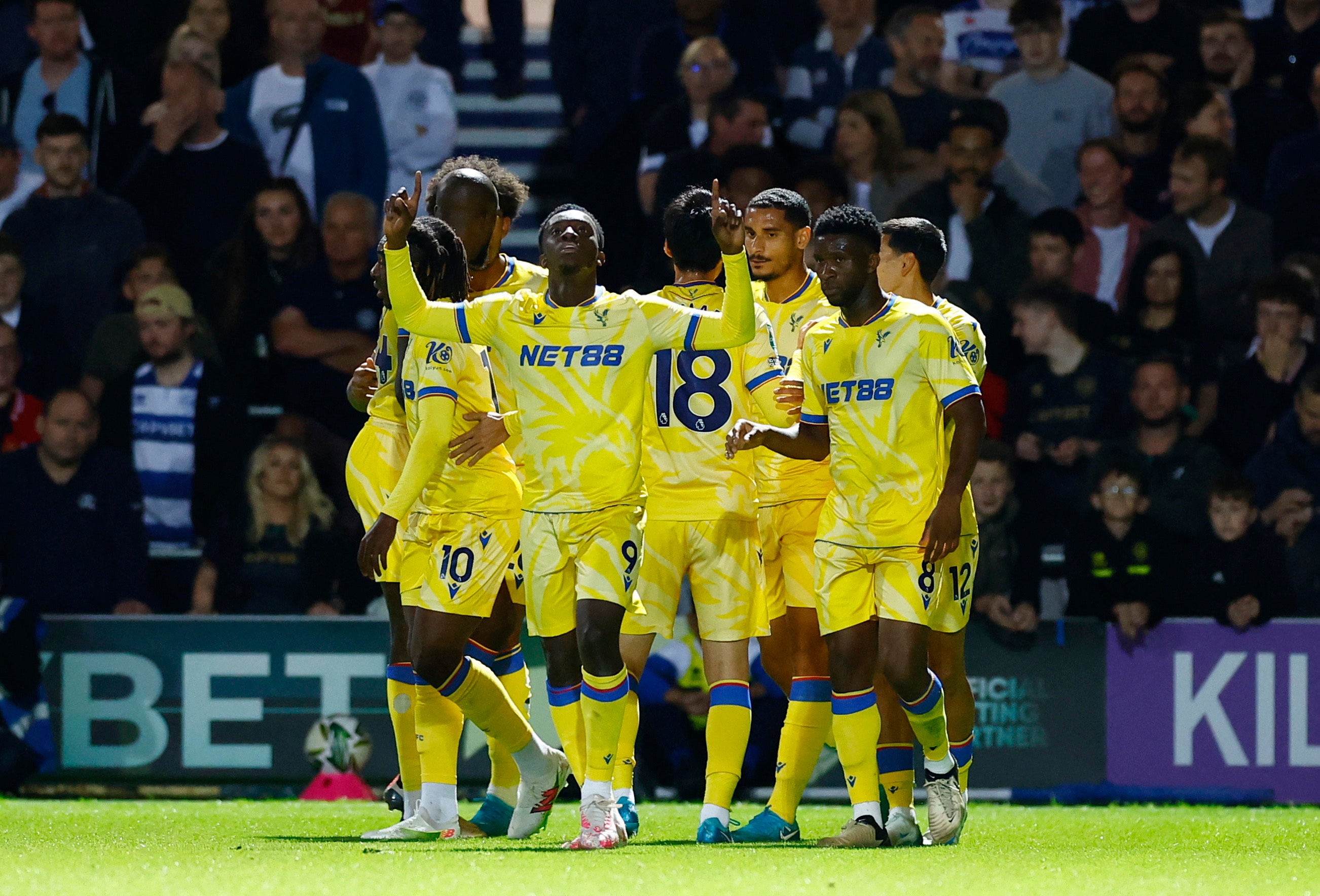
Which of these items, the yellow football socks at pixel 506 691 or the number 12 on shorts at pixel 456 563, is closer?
the number 12 on shorts at pixel 456 563

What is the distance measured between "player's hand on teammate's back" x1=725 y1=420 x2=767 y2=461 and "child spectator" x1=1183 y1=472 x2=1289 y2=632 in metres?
4.34

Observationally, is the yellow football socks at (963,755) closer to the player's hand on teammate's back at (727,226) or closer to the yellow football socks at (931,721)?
the yellow football socks at (931,721)

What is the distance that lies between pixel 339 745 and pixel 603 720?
160 inches

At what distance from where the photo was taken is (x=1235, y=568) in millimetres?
9758

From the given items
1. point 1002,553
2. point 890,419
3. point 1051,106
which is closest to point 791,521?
point 890,419

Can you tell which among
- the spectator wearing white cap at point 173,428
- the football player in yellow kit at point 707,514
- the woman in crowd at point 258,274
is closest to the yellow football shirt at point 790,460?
the football player in yellow kit at point 707,514

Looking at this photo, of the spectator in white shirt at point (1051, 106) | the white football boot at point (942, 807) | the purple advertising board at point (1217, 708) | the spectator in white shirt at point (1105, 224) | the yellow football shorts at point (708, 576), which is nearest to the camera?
the white football boot at point (942, 807)

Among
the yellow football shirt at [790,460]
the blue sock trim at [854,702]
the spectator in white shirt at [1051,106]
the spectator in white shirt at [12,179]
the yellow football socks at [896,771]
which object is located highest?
the spectator in white shirt at [1051,106]

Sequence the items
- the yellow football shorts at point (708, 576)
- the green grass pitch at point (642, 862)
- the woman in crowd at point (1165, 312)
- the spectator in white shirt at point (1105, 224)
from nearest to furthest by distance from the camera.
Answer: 1. the green grass pitch at point (642, 862)
2. the yellow football shorts at point (708, 576)
3. the woman in crowd at point (1165, 312)
4. the spectator in white shirt at point (1105, 224)

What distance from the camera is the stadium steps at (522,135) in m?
12.3

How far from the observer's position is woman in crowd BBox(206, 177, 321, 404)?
36.1ft

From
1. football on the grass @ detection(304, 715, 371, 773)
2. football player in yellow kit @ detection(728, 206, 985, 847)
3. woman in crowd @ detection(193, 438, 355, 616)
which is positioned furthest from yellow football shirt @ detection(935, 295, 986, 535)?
woman in crowd @ detection(193, 438, 355, 616)

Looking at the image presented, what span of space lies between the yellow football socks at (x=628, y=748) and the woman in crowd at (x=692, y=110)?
504 centimetres

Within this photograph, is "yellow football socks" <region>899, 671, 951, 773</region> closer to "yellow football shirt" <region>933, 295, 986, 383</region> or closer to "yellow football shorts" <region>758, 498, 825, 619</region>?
"yellow football shorts" <region>758, 498, 825, 619</region>
